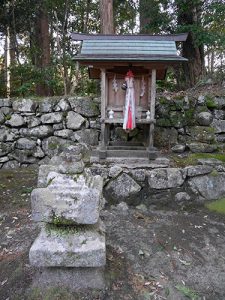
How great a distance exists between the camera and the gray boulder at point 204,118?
579 centimetres

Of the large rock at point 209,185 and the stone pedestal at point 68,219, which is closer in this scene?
the stone pedestal at point 68,219

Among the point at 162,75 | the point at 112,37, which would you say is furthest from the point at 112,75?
the point at 162,75

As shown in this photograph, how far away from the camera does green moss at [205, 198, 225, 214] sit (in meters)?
4.09

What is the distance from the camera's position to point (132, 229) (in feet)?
11.2

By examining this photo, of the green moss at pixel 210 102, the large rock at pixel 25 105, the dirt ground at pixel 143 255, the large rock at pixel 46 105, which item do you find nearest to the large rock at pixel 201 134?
the green moss at pixel 210 102

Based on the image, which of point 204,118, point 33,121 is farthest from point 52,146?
point 204,118

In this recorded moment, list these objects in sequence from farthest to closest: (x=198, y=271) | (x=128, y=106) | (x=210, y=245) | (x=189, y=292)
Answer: (x=128, y=106)
(x=210, y=245)
(x=198, y=271)
(x=189, y=292)

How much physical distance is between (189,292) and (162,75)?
3.77 meters

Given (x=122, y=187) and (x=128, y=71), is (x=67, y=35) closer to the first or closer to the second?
(x=128, y=71)

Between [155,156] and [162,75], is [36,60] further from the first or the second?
[155,156]

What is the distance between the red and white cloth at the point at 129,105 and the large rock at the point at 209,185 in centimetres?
141

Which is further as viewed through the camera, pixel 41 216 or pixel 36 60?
pixel 36 60

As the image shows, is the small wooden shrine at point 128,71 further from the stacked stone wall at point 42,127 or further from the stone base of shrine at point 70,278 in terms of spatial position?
the stone base of shrine at point 70,278

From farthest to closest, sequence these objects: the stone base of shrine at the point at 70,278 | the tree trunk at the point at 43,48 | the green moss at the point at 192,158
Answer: the tree trunk at the point at 43,48 < the green moss at the point at 192,158 < the stone base of shrine at the point at 70,278
